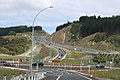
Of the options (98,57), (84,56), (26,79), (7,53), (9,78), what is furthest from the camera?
(7,53)

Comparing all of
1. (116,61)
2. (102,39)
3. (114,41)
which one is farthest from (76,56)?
(102,39)

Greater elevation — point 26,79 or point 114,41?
point 114,41

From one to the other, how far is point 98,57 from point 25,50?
46.9 meters

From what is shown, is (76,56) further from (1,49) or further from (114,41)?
Result: (114,41)

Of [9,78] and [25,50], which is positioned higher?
[25,50]

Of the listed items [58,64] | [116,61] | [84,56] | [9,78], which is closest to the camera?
[9,78]

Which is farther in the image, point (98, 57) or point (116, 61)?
point (98, 57)

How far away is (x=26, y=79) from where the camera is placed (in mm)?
38875

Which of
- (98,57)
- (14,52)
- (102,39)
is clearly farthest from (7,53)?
(102,39)

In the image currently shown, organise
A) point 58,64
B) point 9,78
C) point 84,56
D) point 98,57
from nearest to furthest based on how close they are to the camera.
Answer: point 9,78 < point 58,64 < point 98,57 < point 84,56

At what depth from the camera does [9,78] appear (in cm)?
3152

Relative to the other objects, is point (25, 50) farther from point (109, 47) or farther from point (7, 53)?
point (109, 47)

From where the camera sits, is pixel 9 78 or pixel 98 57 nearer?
pixel 9 78

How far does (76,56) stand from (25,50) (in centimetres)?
3116
